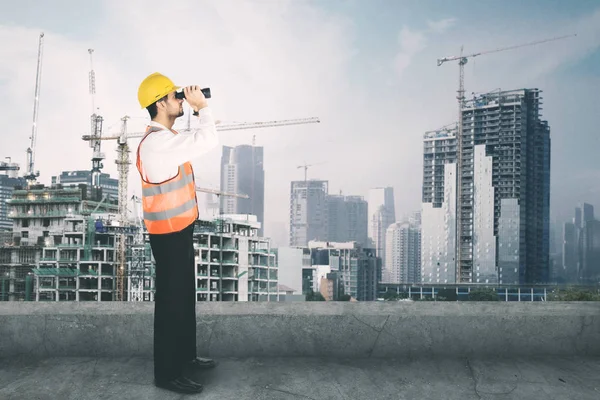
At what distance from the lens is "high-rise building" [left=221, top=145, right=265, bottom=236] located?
118250 millimetres

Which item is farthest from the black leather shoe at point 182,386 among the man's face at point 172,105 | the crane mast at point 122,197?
the crane mast at point 122,197

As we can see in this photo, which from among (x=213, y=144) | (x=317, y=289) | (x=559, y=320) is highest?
(x=213, y=144)

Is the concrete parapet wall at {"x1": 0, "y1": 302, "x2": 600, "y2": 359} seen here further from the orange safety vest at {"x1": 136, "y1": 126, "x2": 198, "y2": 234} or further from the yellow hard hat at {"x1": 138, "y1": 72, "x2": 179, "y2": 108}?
the yellow hard hat at {"x1": 138, "y1": 72, "x2": 179, "y2": 108}

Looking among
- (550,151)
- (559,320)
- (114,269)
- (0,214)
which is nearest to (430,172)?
(550,151)

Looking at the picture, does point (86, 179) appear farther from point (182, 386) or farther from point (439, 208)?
point (182, 386)

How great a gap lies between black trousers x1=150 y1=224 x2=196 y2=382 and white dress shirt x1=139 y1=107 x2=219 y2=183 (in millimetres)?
365

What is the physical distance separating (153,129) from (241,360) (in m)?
1.60

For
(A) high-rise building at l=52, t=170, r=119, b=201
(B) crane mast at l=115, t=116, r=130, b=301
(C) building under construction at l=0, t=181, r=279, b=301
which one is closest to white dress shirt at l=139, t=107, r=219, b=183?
(B) crane mast at l=115, t=116, r=130, b=301

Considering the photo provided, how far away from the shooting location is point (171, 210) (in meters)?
3.67

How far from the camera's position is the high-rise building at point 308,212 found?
4883 inches

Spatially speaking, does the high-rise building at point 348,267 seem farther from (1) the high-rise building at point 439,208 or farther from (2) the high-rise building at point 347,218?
(1) the high-rise building at point 439,208

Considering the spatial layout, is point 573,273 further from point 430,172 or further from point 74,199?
point 74,199

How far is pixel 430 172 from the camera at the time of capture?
106m

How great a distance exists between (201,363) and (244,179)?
389 feet
